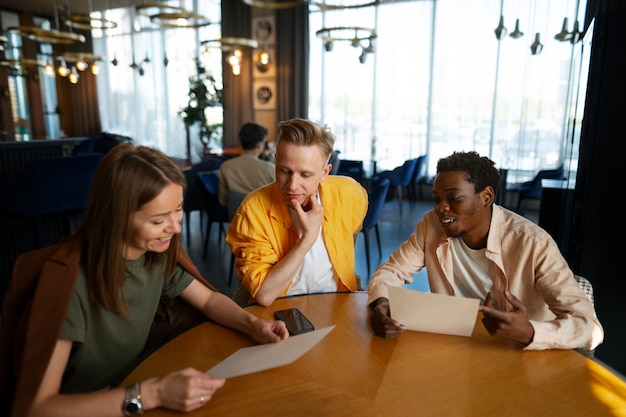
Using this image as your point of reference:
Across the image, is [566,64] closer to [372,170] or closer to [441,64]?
[441,64]

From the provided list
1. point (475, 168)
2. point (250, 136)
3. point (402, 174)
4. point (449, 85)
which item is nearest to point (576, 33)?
point (449, 85)

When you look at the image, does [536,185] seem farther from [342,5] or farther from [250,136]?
[250,136]

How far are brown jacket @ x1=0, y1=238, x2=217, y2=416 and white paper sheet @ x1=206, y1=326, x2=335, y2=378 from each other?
14.4 inches

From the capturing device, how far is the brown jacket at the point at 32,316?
3.19 ft

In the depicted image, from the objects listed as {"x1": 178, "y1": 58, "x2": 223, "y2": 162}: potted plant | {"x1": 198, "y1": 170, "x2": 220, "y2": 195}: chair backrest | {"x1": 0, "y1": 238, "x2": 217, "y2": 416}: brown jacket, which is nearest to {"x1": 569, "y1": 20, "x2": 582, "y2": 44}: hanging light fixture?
{"x1": 198, "y1": 170, "x2": 220, "y2": 195}: chair backrest

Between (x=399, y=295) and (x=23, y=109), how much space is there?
12148 millimetres

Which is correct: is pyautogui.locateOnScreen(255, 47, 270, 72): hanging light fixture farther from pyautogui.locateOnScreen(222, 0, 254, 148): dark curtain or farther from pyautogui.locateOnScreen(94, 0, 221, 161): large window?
pyautogui.locateOnScreen(94, 0, 221, 161): large window

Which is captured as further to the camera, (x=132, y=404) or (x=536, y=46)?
(x=536, y=46)

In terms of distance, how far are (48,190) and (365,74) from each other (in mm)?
5448

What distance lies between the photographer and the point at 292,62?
8195 mm

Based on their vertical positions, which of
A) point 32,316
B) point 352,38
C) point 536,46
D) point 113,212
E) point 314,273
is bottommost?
point 314,273

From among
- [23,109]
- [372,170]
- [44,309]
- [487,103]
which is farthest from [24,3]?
[44,309]

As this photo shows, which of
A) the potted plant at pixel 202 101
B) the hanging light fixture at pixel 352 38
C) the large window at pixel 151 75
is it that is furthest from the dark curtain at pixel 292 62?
the large window at pixel 151 75

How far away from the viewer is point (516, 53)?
6340 millimetres
